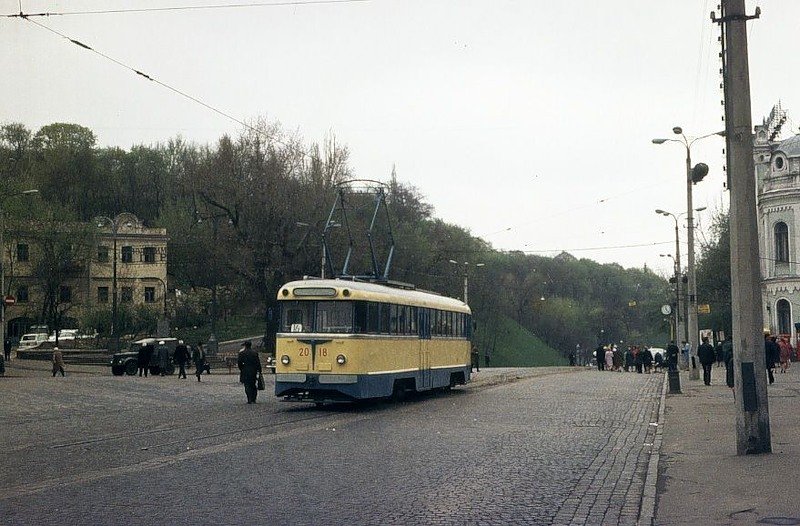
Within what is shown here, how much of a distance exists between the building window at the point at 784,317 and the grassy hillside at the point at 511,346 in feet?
103

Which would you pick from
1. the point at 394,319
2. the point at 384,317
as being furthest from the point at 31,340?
the point at 384,317

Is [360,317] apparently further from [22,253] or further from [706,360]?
[22,253]

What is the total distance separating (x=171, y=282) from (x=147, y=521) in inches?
3332

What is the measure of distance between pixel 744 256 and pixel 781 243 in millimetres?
60732

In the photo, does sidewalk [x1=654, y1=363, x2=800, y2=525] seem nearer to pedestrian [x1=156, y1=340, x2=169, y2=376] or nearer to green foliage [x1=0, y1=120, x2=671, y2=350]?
pedestrian [x1=156, y1=340, x2=169, y2=376]

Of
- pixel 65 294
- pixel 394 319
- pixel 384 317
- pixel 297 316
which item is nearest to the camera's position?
pixel 297 316

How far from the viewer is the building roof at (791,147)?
7031 cm

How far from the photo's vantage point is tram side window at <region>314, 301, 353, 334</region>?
79.8 feet

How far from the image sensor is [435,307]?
30.2m

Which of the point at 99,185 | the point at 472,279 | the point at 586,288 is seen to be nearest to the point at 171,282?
the point at 99,185

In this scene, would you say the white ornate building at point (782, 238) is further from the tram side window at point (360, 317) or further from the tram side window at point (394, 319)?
the tram side window at point (360, 317)

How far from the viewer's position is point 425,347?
28891 mm

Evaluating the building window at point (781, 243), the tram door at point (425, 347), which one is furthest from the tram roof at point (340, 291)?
the building window at point (781, 243)

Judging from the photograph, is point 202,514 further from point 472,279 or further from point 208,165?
point 472,279
